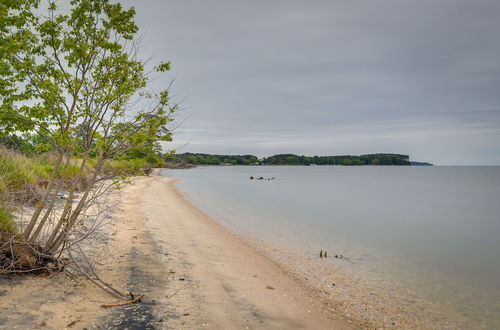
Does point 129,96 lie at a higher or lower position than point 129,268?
higher

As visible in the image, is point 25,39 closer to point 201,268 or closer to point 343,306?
point 201,268

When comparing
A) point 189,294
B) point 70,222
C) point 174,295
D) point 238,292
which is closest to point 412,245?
point 238,292

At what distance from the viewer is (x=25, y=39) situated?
6160 millimetres

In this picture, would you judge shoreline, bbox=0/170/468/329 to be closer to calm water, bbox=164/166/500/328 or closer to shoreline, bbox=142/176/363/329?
shoreline, bbox=142/176/363/329

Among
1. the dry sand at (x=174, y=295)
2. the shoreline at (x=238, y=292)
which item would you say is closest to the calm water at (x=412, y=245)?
the shoreline at (x=238, y=292)

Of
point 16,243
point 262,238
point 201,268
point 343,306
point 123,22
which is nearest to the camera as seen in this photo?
point 16,243

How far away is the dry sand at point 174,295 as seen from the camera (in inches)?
194

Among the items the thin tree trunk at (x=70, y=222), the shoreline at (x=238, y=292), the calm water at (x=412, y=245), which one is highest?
the thin tree trunk at (x=70, y=222)

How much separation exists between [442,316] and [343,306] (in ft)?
7.73

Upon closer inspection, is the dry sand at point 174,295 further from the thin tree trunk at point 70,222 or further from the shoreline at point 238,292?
the thin tree trunk at point 70,222

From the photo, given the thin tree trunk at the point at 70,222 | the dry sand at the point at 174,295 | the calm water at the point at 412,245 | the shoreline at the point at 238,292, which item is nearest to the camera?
the dry sand at the point at 174,295

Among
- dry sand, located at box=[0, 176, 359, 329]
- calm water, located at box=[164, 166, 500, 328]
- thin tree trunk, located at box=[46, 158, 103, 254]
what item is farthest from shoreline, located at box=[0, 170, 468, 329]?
calm water, located at box=[164, 166, 500, 328]

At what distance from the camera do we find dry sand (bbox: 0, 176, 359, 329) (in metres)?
4.93

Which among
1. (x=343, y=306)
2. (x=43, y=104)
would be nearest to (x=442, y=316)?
(x=343, y=306)
